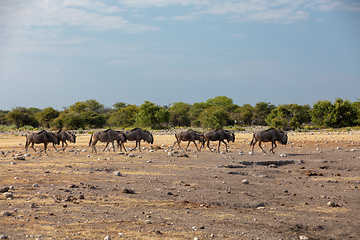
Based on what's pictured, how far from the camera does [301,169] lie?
57.6ft

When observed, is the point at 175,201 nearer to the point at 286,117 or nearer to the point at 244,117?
the point at 286,117

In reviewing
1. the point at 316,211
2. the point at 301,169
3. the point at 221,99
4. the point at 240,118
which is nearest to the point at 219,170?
the point at 301,169

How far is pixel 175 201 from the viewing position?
10.3 metres

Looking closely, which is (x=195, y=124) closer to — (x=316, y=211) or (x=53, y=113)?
(x=53, y=113)


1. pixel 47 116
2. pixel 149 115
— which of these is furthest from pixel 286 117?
pixel 47 116

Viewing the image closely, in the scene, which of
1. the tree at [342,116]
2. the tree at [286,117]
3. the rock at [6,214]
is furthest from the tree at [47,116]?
the rock at [6,214]

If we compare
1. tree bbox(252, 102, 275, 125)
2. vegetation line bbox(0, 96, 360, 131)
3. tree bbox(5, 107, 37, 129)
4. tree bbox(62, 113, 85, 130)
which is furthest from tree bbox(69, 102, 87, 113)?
tree bbox(252, 102, 275, 125)

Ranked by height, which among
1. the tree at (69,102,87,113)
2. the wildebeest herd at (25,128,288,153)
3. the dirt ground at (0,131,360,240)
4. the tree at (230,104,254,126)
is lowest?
the dirt ground at (0,131,360,240)

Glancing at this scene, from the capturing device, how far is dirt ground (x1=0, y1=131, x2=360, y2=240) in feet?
25.4

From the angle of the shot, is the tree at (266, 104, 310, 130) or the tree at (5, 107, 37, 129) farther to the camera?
the tree at (5, 107, 37, 129)

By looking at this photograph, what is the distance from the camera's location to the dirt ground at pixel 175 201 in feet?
25.4

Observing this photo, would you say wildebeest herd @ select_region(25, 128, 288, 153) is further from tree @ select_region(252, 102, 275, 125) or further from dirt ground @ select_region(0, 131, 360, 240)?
tree @ select_region(252, 102, 275, 125)

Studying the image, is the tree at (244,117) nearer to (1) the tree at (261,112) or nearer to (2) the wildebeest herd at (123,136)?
(1) the tree at (261,112)

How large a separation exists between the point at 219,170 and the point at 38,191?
7.65 m
